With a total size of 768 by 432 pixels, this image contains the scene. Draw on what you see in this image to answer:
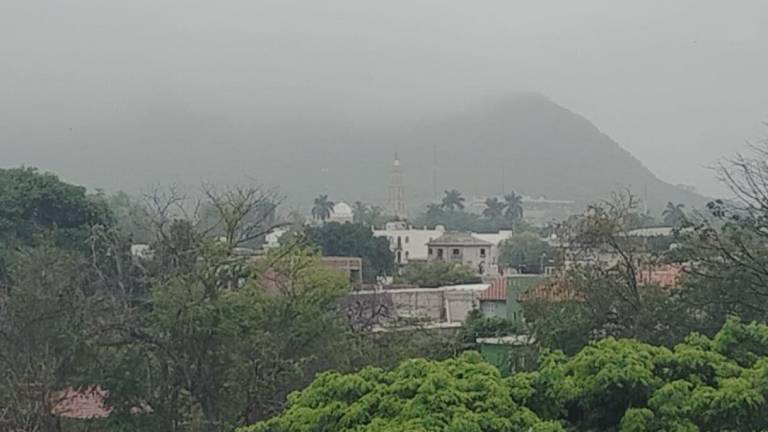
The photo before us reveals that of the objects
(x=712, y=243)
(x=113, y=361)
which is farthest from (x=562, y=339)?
(x=113, y=361)

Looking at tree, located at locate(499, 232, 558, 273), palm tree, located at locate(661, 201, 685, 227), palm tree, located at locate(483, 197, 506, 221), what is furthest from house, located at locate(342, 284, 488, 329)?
palm tree, located at locate(483, 197, 506, 221)

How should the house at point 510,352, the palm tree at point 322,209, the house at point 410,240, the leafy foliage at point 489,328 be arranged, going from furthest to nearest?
1. the palm tree at point 322,209
2. the house at point 410,240
3. the leafy foliage at point 489,328
4. the house at point 510,352

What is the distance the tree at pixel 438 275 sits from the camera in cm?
4181

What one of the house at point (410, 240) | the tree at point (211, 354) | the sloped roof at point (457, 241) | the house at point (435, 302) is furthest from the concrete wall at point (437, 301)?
the house at point (410, 240)

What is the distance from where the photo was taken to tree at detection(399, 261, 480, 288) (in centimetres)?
4181

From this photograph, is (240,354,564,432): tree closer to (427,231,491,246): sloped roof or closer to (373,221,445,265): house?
(427,231,491,246): sloped roof

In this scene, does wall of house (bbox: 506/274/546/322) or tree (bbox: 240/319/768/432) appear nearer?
tree (bbox: 240/319/768/432)

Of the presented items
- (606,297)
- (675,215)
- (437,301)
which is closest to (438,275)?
(437,301)

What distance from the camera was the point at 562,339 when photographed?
1681 cm

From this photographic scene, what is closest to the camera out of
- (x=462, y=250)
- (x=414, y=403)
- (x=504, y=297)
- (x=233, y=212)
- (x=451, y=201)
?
(x=414, y=403)

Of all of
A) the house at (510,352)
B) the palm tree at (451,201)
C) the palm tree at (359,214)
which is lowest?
the house at (510,352)

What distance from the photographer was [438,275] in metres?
42.3

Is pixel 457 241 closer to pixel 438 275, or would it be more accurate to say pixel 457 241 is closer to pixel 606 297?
pixel 438 275

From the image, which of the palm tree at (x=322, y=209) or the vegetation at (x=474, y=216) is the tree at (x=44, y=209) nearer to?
the palm tree at (x=322, y=209)
